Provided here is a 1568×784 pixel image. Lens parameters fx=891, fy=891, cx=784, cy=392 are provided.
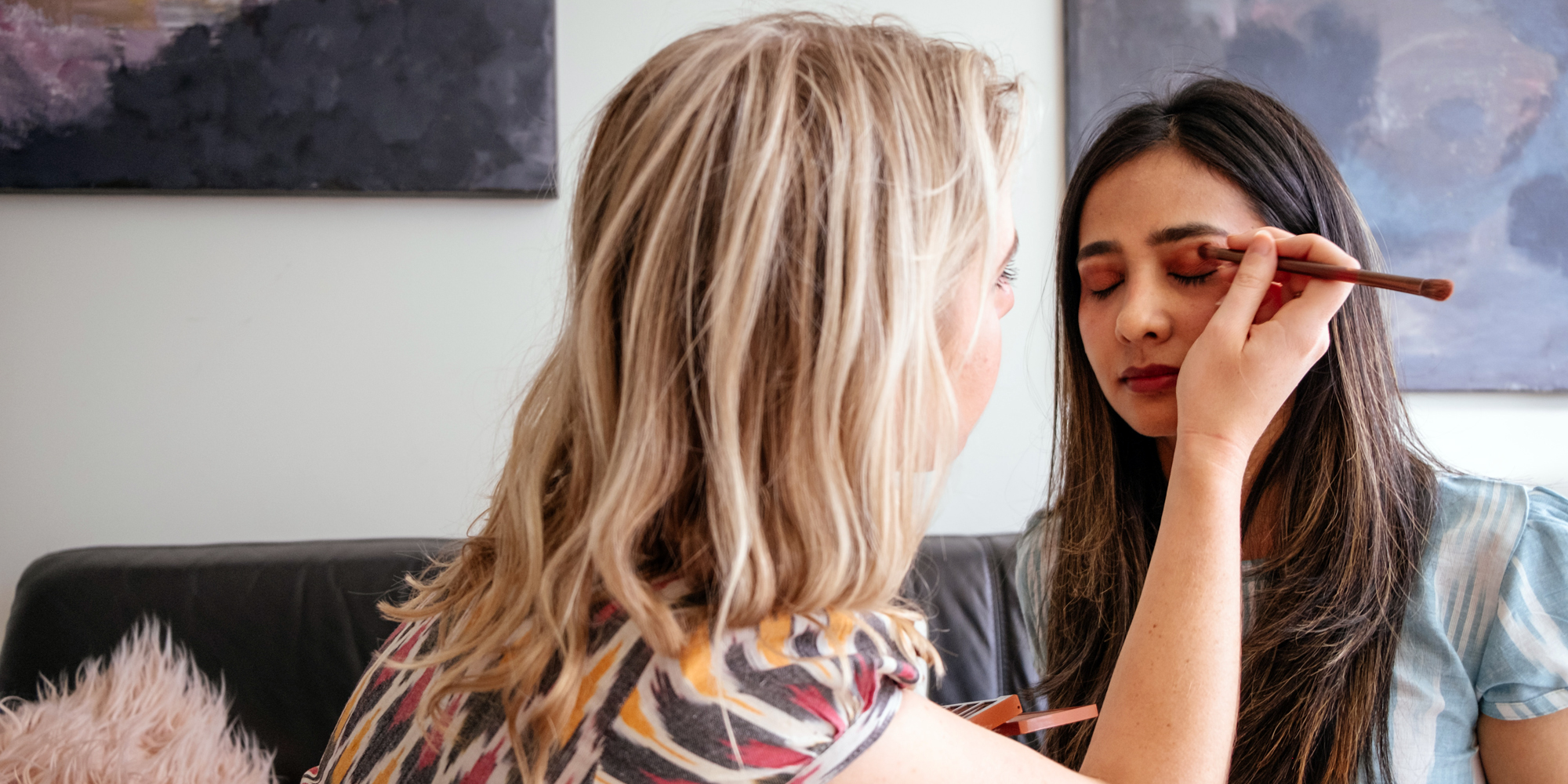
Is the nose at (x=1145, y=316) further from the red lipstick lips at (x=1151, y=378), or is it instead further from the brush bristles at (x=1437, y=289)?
the brush bristles at (x=1437, y=289)

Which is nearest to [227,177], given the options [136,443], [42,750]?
[136,443]

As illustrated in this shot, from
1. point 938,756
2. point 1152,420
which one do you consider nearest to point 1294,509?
point 1152,420

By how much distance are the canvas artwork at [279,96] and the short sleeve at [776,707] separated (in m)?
1.32

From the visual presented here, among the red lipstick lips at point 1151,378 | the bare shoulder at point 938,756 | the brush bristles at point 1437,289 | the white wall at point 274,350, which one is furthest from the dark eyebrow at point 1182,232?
the white wall at point 274,350

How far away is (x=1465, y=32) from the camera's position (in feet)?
6.19

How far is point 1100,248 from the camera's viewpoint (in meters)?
0.96

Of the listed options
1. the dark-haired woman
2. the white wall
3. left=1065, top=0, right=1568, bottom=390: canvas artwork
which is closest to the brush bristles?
the dark-haired woman

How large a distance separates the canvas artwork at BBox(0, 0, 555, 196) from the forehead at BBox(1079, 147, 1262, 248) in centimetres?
105

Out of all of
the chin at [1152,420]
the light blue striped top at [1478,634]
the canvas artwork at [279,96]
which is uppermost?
the canvas artwork at [279,96]

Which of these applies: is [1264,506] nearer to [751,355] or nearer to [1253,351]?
[1253,351]

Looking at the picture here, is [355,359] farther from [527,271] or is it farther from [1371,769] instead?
[1371,769]

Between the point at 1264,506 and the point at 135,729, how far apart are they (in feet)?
4.70

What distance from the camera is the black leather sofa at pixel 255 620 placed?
1.40 metres

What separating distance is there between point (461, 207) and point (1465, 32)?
6.89 feet
